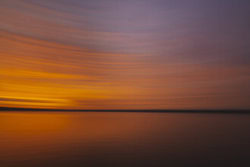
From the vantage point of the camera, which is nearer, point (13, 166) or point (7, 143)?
point (13, 166)

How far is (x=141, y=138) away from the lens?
1111mm

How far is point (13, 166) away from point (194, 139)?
3.09 feet

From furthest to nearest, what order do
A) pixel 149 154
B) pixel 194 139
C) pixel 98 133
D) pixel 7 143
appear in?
pixel 98 133
pixel 194 139
pixel 7 143
pixel 149 154

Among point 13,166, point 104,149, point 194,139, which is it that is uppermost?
point 194,139

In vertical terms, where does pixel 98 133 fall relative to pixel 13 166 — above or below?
above

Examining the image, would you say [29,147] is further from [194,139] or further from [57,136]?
[194,139]

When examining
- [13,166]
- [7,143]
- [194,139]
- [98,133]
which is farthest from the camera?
[98,133]

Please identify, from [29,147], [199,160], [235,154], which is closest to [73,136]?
[29,147]

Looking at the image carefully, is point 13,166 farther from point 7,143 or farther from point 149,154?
point 149,154

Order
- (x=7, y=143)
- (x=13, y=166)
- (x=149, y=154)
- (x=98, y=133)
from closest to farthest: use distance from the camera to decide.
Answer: (x=13, y=166), (x=149, y=154), (x=7, y=143), (x=98, y=133)

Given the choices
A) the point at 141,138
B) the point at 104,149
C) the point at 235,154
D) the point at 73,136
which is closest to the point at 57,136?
the point at 73,136

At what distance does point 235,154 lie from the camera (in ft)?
2.69

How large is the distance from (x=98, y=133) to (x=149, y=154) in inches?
19.8

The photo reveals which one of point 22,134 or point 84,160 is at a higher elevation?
point 22,134
